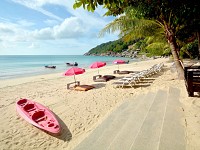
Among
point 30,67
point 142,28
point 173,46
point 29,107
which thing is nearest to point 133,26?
point 142,28

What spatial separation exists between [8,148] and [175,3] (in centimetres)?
566

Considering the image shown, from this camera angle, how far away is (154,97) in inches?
307

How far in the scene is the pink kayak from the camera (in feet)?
18.9

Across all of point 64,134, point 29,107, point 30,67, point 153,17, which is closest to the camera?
point 64,134

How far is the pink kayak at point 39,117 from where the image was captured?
5.76m

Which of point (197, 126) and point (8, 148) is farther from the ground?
point (197, 126)

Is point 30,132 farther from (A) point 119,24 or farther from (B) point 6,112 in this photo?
(A) point 119,24

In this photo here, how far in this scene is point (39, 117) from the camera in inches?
264

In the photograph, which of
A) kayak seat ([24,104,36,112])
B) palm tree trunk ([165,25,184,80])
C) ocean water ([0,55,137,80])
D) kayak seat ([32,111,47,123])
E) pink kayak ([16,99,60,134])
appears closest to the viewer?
pink kayak ([16,99,60,134])

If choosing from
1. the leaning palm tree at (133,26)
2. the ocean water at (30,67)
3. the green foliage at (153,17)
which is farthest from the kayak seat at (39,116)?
the ocean water at (30,67)

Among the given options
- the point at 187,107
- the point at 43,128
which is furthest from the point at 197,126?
the point at 43,128

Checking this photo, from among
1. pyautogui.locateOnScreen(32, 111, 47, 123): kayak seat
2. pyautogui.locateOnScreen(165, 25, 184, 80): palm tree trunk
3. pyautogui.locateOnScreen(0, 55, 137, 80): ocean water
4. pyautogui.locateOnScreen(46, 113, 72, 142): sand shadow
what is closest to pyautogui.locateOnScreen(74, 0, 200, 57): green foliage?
pyautogui.locateOnScreen(165, 25, 184, 80): palm tree trunk

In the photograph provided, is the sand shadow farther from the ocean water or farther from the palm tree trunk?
the ocean water

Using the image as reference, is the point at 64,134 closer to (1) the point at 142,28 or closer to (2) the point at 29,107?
(2) the point at 29,107
